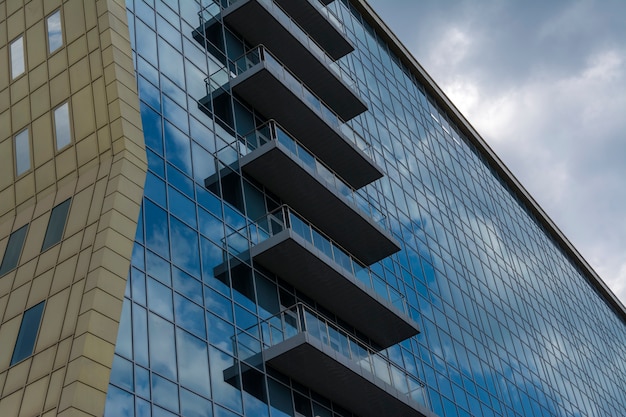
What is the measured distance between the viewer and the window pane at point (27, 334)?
80.4ft

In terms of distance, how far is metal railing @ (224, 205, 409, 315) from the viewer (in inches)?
1332

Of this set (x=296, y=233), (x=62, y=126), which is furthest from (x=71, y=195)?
(x=296, y=233)

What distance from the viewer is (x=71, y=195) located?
2778cm

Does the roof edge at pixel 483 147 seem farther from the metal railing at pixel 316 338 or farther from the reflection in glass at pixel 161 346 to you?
the reflection in glass at pixel 161 346

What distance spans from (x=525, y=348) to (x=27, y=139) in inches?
1447

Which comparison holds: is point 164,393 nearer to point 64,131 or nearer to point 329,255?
point 64,131

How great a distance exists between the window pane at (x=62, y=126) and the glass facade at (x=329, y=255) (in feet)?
8.90

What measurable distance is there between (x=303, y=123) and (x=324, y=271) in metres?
8.11

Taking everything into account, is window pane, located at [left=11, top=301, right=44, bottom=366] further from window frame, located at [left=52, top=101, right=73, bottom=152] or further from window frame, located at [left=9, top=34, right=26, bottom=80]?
window frame, located at [left=9, top=34, right=26, bottom=80]

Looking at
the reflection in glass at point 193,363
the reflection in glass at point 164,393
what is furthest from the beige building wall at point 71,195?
the reflection in glass at point 193,363

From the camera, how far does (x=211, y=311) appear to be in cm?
3003

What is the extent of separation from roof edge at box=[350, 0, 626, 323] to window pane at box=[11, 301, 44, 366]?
36.6m

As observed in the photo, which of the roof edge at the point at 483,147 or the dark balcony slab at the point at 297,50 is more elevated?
the roof edge at the point at 483,147

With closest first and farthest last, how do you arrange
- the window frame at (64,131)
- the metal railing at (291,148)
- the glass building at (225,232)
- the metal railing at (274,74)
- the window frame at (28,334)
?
the window frame at (28,334) → the glass building at (225,232) → the window frame at (64,131) → the metal railing at (291,148) → the metal railing at (274,74)
